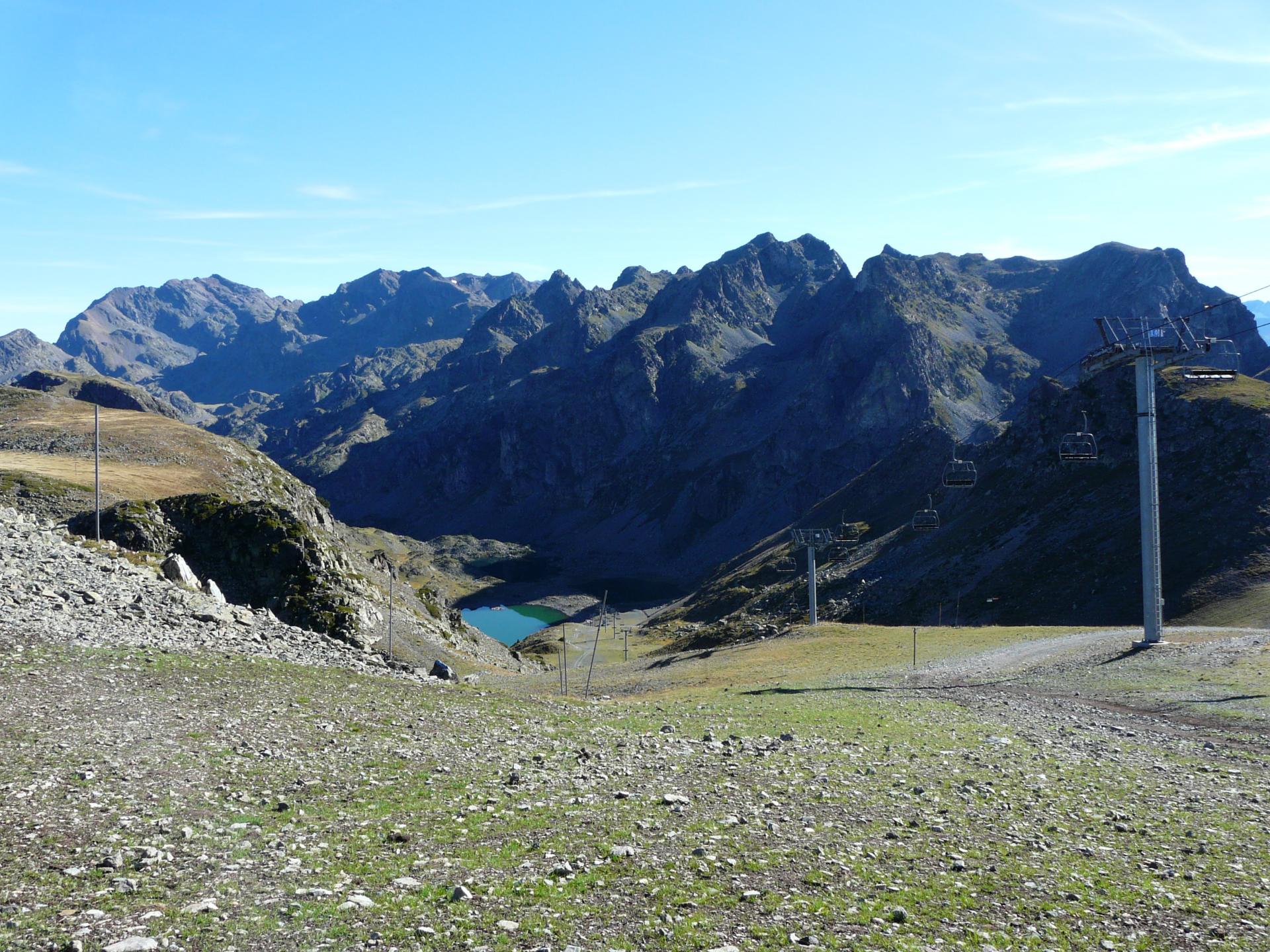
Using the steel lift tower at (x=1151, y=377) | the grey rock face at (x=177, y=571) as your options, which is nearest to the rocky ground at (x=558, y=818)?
the grey rock face at (x=177, y=571)

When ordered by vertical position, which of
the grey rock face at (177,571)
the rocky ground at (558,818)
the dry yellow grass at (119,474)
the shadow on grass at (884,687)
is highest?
the dry yellow grass at (119,474)

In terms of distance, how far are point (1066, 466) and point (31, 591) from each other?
130906mm

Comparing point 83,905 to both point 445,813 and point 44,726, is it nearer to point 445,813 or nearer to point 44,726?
point 445,813

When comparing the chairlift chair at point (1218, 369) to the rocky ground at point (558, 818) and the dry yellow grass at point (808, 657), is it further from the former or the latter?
the rocky ground at point (558, 818)

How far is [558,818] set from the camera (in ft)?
54.9

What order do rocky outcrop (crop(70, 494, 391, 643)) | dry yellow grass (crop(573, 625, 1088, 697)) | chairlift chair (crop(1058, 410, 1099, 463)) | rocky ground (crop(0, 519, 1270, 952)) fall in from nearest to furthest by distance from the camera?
rocky ground (crop(0, 519, 1270, 952)) < dry yellow grass (crop(573, 625, 1088, 697)) < rocky outcrop (crop(70, 494, 391, 643)) < chairlift chair (crop(1058, 410, 1099, 463))

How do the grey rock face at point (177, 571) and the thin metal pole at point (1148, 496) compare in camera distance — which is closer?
the grey rock face at point (177, 571)

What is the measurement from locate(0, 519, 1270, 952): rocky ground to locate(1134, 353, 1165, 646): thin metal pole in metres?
19.3

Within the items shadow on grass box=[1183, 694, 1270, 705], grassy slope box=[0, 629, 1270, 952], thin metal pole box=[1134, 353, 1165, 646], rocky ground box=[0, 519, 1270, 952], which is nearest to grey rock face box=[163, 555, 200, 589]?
rocky ground box=[0, 519, 1270, 952]

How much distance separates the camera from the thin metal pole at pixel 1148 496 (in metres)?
49.6

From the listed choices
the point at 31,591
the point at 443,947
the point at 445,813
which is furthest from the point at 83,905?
the point at 31,591

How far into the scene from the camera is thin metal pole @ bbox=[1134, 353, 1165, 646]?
1951 inches

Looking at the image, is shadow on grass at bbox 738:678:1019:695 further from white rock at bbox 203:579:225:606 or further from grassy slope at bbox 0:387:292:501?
grassy slope at bbox 0:387:292:501

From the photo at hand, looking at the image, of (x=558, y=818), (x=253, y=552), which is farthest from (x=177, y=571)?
(x=558, y=818)
